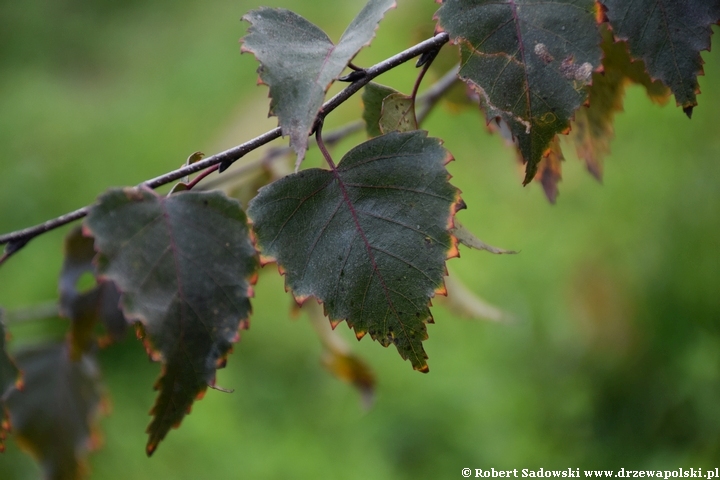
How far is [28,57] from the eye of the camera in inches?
161

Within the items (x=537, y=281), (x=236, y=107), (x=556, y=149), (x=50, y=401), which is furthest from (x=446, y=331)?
(x=236, y=107)

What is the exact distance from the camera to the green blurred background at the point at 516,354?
66.6 inches

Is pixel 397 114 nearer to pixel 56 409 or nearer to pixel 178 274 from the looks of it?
pixel 178 274

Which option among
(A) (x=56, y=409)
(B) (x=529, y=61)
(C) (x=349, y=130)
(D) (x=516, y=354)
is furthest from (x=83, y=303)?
(D) (x=516, y=354)

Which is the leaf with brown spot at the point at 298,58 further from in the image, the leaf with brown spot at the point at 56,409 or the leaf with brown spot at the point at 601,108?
the leaf with brown spot at the point at 56,409

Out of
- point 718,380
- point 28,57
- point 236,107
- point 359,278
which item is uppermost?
point 359,278

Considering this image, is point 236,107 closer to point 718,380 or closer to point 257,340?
point 257,340

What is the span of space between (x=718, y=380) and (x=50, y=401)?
1.50m

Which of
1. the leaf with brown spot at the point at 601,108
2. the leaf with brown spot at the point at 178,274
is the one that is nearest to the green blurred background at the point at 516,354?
the leaf with brown spot at the point at 601,108

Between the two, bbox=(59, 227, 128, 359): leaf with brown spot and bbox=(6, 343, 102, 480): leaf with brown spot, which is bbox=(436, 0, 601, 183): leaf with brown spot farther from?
bbox=(6, 343, 102, 480): leaf with brown spot

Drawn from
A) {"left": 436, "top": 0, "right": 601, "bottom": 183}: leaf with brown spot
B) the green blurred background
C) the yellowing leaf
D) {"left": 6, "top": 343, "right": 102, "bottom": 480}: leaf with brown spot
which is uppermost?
{"left": 436, "top": 0, "right": 601, "bottom": 183}: leaf with brown spot

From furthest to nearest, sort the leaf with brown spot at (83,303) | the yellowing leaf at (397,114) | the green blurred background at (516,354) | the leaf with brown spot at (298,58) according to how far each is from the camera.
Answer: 1. the green blurred background at (516,354)
2. the leaf with brown spot at (83,303)
3. the yellowing leaf at (397,114)
4. the leaf with brown spot at (298,58)

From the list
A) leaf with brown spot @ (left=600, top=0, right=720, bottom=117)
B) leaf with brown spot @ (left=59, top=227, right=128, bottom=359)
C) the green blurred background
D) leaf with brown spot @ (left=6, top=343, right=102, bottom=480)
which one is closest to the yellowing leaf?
leaf with brown spot @ (left=600, top=0, right=720, bottom=117)

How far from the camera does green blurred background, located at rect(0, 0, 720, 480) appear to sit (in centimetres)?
169
